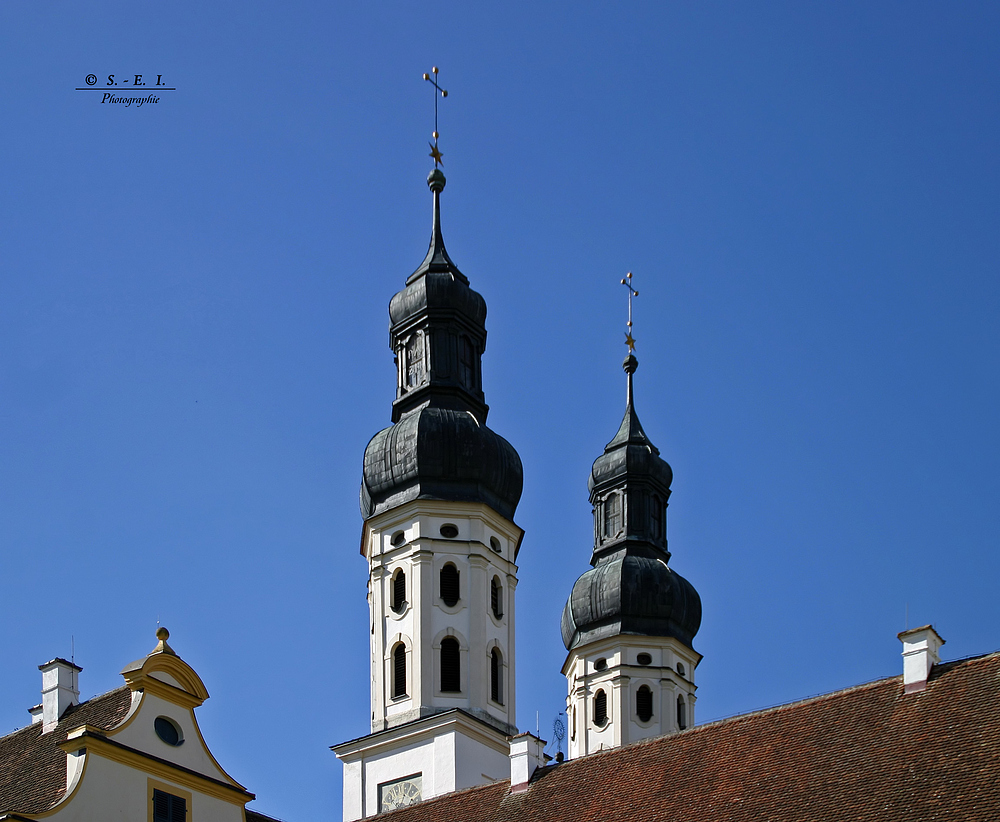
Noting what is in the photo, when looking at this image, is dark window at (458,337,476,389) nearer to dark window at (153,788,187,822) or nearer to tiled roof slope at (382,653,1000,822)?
tiled roof slope at (382,653,1000,822)

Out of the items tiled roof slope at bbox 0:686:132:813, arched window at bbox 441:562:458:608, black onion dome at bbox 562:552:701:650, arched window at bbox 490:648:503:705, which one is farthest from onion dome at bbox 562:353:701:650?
tiled roof slope at bbox 0:686:132:813

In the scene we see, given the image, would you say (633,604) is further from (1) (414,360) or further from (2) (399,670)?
(2) (399,670)

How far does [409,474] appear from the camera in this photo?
4444cm

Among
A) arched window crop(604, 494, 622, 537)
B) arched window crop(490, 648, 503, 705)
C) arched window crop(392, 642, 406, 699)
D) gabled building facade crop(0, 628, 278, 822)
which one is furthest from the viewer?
arched window crop(604, 494, 622, 537)

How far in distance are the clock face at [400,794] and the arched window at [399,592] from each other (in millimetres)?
4063

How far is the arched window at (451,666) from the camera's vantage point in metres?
42.4

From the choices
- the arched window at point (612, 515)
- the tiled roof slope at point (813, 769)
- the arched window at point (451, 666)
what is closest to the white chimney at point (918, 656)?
the tiled roof slope at point (813, 769)

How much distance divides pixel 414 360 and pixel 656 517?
12.9 meters

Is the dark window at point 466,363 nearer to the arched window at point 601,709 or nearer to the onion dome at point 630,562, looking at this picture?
the onion dome at point 630,562

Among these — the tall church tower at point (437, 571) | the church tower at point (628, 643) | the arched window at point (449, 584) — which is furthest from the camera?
the church tower at point (628, 643)

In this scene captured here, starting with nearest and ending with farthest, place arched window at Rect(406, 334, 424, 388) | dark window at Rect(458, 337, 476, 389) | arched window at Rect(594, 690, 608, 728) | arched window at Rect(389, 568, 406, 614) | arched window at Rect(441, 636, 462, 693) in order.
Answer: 1. arched window at Rect(441, 636, 462, 693)
2. arched window at Rect(389, 568, 406, 614)
3. arched window at Rect(406, 334, 424, 388)
4. dark window at Rect(458, 337, 476, 389)
5. arched window at Rect(594, 690, 608, 728)

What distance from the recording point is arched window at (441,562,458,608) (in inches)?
1705

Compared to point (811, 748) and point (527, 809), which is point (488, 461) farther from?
point (811, 748)

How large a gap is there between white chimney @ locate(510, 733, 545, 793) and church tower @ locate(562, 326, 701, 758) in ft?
67.7
